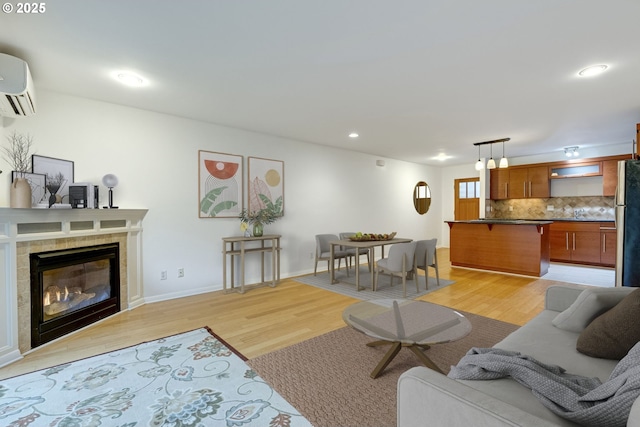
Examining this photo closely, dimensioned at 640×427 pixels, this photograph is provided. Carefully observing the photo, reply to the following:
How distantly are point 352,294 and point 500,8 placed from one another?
11.2ft

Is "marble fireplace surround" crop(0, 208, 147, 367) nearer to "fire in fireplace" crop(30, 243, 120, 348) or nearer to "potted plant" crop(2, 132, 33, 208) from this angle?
"fire in fireplace" crop(30, 243, 120, 348)

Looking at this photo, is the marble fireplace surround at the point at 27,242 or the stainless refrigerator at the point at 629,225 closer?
the marble fireplace surround at the point at 27,242

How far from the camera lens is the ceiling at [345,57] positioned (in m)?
1.96

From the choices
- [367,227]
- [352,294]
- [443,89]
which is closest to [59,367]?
[352,294]

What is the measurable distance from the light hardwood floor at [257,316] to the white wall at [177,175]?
0.57 m

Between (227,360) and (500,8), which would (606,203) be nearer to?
(500,8)

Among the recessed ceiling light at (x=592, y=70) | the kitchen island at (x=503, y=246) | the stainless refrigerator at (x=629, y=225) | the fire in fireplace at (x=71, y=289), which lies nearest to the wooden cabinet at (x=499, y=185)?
the kitchen island at (x=503, y=246)

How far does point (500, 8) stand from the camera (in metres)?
1.92

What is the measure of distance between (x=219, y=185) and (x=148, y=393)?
303cm

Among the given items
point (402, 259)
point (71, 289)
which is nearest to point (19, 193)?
point (71, 289)

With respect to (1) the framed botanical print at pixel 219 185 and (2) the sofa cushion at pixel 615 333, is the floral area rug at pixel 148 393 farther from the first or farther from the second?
(1) the framed botanical print at pixel 219 185

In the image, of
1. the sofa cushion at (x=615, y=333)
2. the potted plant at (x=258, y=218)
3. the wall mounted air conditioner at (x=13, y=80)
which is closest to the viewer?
the sofa cushion at (x=615, y=333)

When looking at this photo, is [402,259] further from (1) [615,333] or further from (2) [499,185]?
(2) [499,185]

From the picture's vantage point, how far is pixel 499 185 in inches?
292
